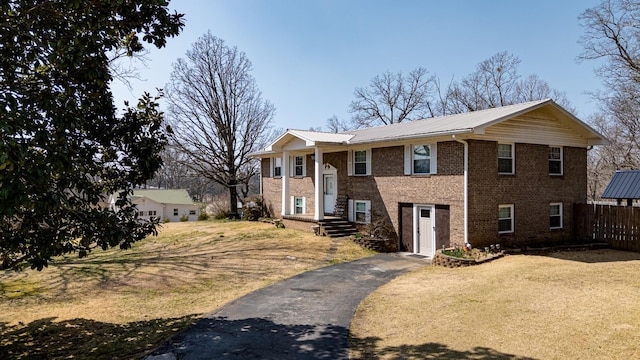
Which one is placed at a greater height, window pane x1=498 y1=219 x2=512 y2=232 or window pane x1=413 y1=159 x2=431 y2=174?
window pane x1=413 y1=159 x2=431 y2=174

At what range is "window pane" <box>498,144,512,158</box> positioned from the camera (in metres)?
16.5

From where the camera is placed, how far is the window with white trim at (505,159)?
16.5 metres

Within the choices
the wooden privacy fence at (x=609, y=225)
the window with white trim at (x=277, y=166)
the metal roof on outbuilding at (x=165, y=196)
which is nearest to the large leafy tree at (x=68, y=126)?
the wooden privacy fence at (x=609, y=225)

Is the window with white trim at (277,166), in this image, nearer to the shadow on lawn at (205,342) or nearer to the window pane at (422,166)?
the window pane at (422,166)

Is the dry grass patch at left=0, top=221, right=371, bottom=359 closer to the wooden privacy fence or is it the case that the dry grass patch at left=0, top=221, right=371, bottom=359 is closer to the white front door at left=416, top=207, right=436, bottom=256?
the white front door at left=416, top=207, right=436, bottom=256

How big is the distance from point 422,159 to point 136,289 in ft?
40.9

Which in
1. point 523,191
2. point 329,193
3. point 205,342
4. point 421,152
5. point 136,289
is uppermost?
point 421,152

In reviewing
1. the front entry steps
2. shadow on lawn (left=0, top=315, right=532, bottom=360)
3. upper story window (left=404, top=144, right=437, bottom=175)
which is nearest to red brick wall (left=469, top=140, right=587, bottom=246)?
upper story window (left=404, top=144, right=437, bottom=175)

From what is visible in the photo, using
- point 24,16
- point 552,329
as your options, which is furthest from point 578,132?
point 24,16

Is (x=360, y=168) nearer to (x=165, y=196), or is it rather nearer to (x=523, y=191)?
(x=523, y=191)

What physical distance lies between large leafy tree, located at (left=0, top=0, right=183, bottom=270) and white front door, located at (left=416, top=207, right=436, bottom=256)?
1219 centimetres

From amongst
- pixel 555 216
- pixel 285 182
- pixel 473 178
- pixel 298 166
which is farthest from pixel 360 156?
pixel 555 216

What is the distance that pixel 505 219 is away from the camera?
16562 mm

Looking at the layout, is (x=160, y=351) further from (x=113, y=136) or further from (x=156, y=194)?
(x=156, y=194)
